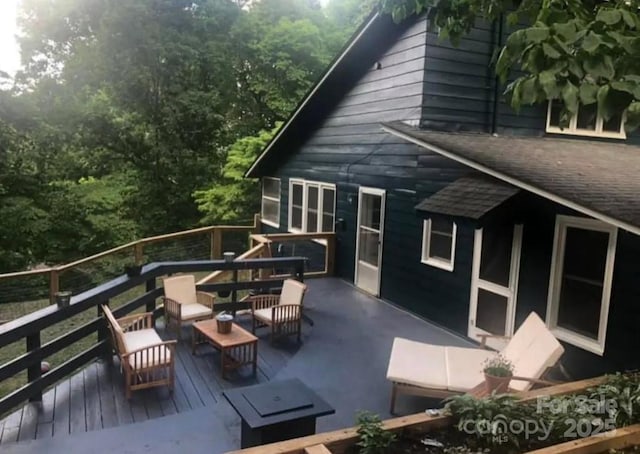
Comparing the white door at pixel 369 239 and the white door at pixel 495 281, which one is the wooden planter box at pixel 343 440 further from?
the white door at pixel 369 239

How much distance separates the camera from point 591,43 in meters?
2.06

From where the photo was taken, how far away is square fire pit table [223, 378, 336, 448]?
9.75 feet

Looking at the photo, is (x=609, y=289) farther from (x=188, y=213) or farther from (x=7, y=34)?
(x=7, y=34)

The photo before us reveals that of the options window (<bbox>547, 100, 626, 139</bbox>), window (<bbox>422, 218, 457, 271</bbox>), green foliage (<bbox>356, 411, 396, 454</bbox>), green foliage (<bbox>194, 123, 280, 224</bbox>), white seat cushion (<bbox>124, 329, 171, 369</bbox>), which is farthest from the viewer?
green foliage (<bbox>194, 123, 280, 224</bbox>)

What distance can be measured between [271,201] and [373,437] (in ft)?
32.7

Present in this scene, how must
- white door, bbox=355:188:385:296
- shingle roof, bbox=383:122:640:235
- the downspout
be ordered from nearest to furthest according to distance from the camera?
shingle roof, bbox=383:122:640:235 < the downspout < white door, bbox=355:188:385:296

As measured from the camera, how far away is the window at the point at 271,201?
38.4 feet

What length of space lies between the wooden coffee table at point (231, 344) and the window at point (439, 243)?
277 cm

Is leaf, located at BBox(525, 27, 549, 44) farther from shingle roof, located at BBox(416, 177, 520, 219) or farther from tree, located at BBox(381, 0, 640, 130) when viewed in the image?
shingle roof, located at BBox(416, 177, 520, 219)

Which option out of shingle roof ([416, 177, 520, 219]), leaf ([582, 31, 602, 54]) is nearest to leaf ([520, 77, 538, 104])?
leaf ([582, 31, 602, 54])

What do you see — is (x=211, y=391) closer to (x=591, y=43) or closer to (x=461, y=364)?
(x=461, y=364)

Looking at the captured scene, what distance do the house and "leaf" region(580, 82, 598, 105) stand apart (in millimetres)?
1753

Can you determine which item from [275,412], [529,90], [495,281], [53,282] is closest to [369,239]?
[495,281]

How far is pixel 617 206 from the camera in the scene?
3873 mm
